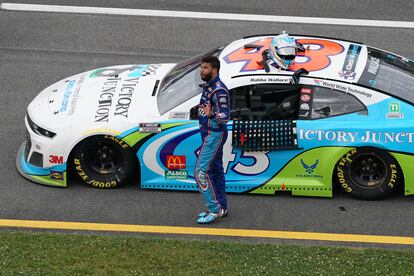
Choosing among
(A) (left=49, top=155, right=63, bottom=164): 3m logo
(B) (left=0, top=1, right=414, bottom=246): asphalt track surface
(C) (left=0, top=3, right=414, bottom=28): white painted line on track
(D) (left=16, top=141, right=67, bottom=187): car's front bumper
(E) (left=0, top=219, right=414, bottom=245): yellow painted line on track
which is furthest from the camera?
(C) (left=0, top=3, right=414, bottom=28): white painted line on track

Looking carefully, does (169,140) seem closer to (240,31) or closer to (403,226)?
(403,226)

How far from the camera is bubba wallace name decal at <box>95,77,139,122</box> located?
9766 mm

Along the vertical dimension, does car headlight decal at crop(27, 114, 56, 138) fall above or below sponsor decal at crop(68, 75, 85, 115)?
below

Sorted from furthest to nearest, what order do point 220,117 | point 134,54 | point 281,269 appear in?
1. point 134,54
2. point 220,117
3. point 281,269

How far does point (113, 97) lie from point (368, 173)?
116 inches

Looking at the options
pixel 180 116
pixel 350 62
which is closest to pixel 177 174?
pixel 180 116

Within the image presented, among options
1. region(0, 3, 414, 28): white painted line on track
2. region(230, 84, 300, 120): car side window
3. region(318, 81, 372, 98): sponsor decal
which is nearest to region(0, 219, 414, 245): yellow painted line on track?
region(230, 84, 300, 120): car side window

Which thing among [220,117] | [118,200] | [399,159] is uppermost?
[220,117]

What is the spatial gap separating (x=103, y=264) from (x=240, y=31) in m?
6.98

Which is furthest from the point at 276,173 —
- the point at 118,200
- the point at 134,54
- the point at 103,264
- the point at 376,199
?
the point at 134,54

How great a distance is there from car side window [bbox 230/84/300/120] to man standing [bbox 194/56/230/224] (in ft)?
2.36

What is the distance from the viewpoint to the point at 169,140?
9617mm

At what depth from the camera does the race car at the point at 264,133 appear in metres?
9.49

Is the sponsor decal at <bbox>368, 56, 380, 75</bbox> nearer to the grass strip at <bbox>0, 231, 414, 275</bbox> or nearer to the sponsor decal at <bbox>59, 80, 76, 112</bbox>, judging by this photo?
the grass strip at <bbox>0, 231, 414, 275</bbox>
